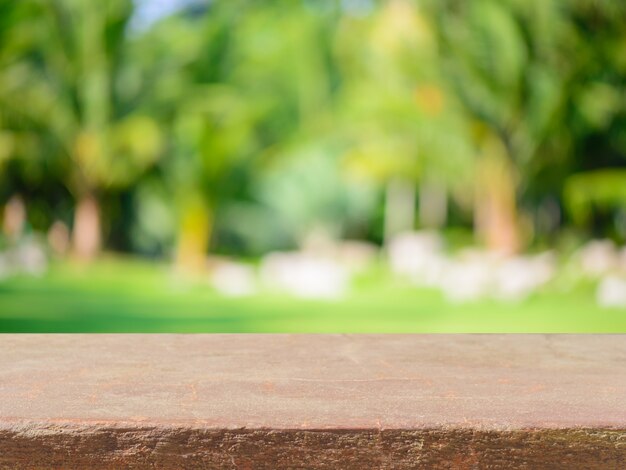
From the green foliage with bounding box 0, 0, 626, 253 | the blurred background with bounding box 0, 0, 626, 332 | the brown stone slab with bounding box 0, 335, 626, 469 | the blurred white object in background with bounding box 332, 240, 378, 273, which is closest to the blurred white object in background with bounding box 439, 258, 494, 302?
the blurred background with bounding box 0, 0, 626, 332

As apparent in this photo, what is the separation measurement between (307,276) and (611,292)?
1685 millimetres

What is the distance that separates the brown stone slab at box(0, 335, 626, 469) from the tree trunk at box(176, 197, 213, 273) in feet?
14.7

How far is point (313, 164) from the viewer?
581cm

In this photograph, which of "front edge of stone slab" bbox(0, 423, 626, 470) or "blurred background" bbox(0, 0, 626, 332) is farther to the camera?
"blurred background" bbox(0, 0, 626, 332)

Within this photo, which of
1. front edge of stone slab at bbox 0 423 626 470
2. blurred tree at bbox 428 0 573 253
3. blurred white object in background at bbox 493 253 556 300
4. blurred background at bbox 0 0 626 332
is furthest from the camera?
blurred tree at bbox 428 0 573 253

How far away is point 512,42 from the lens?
459cm

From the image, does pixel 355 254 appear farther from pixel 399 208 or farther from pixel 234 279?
pixel 234 279

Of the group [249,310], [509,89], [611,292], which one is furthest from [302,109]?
[611,292]

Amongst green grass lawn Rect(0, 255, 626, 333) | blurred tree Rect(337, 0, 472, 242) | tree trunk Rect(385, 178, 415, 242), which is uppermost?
blurred tree Rect(337, 0, 472, 242)

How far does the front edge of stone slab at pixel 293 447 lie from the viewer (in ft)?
2.14

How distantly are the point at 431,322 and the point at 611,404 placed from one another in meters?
2.99

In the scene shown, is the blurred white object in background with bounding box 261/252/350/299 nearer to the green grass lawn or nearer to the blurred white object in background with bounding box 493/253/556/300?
the green grass lawn

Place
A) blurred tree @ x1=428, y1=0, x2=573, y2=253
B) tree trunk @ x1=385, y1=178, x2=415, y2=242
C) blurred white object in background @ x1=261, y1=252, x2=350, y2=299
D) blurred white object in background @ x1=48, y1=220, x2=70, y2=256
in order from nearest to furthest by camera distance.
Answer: blurred tree @ x1=428, y1=0, x2=573, y2=253
blurred white object in background @ x1=261, y1=252, x2=350, y2=299
blurred white object in background @ x1=48, y1=220, x2=70, y2=256
tree trunk @ x1=385, y1=178, x2=415, y2=242

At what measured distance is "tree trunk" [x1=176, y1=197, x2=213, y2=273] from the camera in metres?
5.34
